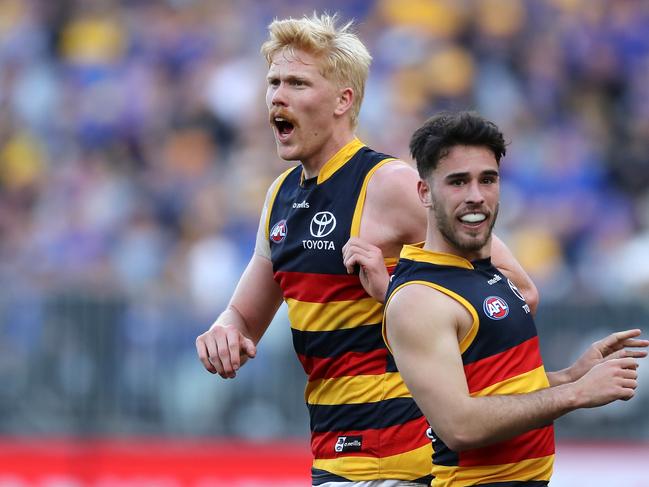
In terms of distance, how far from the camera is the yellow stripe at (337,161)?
6.03 m

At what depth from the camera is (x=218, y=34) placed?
15664 mm

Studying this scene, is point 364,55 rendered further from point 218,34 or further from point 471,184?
point 218,34

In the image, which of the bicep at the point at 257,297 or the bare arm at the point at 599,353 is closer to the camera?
the bare arm at the point at 599,353

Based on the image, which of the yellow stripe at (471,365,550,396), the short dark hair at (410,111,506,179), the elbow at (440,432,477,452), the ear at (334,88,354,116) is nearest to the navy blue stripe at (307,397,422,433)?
the yellow stripe at (471,365,550,396)

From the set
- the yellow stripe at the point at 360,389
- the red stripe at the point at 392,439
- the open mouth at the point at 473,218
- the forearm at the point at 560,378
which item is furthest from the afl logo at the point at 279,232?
the forearm at the point at 560,378

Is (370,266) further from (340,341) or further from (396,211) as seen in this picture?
(340,341)

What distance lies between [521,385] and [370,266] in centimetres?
86

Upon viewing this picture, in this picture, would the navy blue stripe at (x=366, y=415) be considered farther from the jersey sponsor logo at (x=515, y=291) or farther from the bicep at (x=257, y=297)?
the jersey sponsor logo at (x=515, y=291)

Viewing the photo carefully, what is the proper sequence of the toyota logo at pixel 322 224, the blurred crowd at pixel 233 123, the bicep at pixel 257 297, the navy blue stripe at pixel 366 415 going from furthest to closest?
the blurred crowd at pixel 233 123, the bicep at pixel 257 297, the toyota logo at pixel 322 224, the navy blue stripe at pixel 366 415

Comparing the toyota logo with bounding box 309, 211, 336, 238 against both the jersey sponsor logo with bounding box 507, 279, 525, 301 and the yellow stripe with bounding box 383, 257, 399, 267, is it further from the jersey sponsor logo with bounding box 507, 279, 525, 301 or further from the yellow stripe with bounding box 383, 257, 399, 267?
the jersey sponsor logo with bounding box 507, 279, 525, 301

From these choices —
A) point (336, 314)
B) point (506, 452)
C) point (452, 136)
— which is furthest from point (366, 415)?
point (452, 136)

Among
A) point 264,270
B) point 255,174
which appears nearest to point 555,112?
point 255,174

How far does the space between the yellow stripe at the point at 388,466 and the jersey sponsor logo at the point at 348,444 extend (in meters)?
0.04

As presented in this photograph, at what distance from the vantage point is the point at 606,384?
484 centimetres
